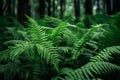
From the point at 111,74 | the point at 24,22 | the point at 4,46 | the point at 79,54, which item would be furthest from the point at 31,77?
the point at 24,22

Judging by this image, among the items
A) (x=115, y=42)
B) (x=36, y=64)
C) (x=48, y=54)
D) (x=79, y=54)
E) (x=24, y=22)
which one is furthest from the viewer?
(x=24, y=22)

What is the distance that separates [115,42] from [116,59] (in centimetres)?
38

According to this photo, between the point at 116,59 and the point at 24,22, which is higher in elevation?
the point at 24,22

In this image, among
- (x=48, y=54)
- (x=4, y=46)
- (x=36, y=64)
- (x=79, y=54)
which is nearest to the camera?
(x=48, y=54)

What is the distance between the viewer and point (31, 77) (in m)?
3.44

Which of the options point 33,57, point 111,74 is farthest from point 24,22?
point 111,74

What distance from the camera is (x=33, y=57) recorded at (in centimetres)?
368

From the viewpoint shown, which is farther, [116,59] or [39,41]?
[116,59]

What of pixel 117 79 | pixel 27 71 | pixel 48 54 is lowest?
pixel 117 79

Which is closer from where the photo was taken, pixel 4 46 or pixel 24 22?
pixel 4 46

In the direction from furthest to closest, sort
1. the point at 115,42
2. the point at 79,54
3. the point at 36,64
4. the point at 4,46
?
1. the point at 4,46
2. the point at 115,42
3. the point at 79,54
4. the point at 36,64

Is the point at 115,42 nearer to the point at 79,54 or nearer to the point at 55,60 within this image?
the point at 79,54

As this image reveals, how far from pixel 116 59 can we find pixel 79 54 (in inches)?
25.7

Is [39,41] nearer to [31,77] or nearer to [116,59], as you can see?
[31,77]
